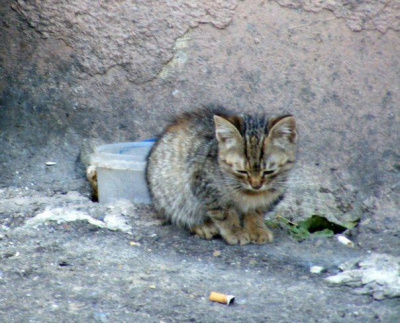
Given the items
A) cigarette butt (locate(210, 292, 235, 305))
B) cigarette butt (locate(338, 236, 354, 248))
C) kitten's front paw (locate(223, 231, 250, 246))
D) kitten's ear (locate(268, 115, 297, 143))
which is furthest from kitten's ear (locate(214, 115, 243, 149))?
cigarette butt (locate(210, 292, 235, 305))

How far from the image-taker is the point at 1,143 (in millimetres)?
6383

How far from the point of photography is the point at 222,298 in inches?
172

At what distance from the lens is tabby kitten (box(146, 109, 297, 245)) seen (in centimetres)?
514

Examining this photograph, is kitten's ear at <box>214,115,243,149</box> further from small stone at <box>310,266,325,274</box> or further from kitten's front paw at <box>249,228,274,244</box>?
small stone at <box>310,266,325,274</box>

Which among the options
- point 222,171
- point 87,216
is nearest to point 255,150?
point 222,171

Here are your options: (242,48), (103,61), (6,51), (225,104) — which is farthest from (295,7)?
(6,51)

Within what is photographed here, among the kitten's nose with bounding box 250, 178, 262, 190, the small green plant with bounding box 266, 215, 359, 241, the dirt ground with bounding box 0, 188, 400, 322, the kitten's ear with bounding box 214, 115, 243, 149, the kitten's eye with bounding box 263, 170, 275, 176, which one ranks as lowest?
the dirt ground with bounding box 0, 188, 400, 322

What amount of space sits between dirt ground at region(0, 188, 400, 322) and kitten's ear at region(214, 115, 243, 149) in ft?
2.23

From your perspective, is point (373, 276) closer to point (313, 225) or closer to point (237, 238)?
point (237, 238)

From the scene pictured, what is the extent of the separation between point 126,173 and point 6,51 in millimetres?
1383

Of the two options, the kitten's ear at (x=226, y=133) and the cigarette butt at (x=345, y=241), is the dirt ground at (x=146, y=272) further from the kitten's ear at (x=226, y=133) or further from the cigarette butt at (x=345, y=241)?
the kitten's ear at (x=226, y=133)

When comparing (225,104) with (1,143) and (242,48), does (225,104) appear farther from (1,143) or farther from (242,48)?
(1,143)

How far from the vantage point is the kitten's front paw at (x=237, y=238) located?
17.3ft

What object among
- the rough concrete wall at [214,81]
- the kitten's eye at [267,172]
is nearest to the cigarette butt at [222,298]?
the kitten's eye at [267,172]
